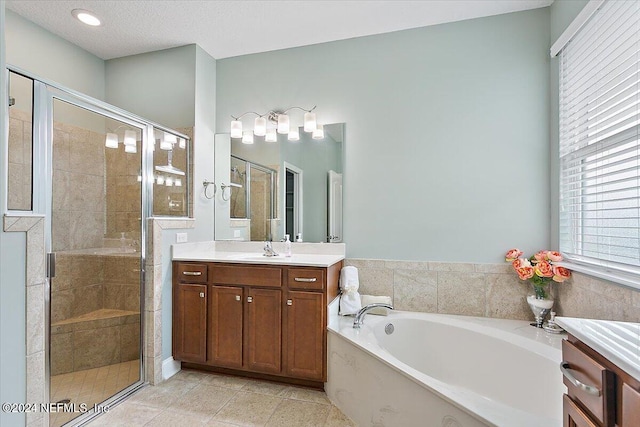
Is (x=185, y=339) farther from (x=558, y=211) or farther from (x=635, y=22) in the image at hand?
(x=635, y=22)

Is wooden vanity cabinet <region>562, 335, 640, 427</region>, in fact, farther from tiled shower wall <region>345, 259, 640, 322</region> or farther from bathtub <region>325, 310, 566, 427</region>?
tiled shower wall <region>345, 259, 640, 322</region>

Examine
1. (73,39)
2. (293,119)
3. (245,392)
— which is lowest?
(245,392)

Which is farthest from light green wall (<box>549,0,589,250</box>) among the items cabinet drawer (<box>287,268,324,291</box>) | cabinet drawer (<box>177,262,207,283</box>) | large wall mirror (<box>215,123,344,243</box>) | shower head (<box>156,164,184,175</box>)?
shower head (<box>156,164,184,175</box>)

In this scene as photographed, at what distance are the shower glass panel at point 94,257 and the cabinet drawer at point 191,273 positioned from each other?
30 centimetres

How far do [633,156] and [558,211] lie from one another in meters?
0.78

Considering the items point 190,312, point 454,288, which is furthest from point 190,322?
point 454,288

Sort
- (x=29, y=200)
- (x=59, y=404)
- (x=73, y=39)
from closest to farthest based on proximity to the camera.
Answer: (x=29, y=200) → (x=59, y=404) → (x=73, y=39)

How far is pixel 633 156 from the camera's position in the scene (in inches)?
59.6

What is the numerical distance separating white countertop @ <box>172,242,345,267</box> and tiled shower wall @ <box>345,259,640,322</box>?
0.80ft

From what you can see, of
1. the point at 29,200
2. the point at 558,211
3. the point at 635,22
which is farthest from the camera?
the point at 558,211

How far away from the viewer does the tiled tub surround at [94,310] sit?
1.84m

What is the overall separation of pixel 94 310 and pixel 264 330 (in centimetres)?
115

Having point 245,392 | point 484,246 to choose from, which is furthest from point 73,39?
point 484,246

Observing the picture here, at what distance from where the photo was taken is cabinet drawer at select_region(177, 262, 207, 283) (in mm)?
2502
